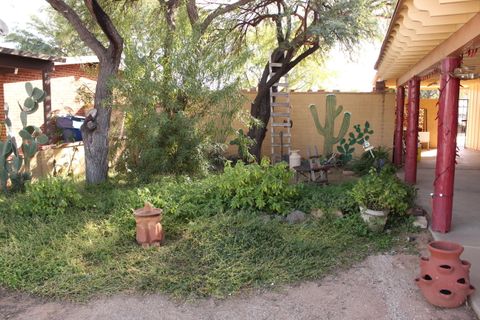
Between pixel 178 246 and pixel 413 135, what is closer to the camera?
pixel 178 246

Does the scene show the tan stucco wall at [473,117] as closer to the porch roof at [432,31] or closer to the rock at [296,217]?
the porch roof at [432,31]

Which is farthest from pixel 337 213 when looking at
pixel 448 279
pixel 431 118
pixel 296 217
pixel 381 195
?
pixel 431 118

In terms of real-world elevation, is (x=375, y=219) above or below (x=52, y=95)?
below

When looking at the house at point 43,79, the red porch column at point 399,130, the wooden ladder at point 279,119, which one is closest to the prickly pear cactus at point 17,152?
the house at point 43,79

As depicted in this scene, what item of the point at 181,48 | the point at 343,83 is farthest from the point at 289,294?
the point at 343,83

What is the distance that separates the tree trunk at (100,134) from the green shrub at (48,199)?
1659 millimetres

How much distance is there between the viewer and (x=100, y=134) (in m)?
8.11

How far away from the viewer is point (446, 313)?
12.0ft

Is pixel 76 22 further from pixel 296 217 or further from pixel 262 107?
pixel 296 217

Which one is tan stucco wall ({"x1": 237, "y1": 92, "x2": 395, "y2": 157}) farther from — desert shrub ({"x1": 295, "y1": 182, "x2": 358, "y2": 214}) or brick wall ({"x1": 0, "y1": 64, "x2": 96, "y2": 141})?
desert shrub ({"x1": 295, "y1": 182, "x2": 358, "y2": 214})

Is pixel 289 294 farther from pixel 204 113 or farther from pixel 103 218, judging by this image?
pixel 204 113

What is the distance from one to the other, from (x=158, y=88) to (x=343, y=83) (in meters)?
29.4

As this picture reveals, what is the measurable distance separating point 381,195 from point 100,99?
204 inches

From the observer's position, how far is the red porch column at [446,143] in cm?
505
